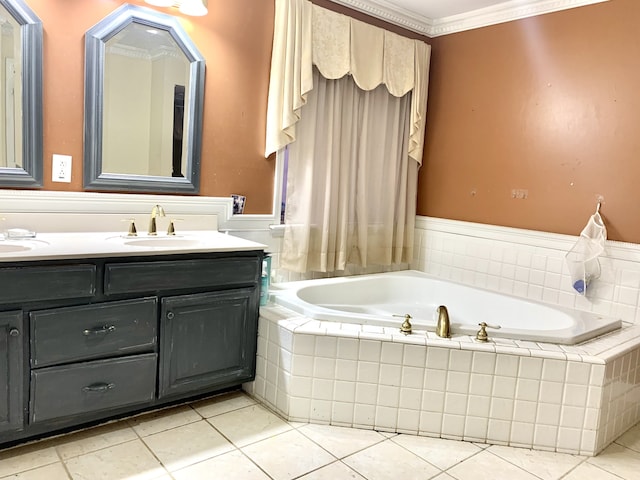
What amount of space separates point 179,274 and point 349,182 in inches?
58.8

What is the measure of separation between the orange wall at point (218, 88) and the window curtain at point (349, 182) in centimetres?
24

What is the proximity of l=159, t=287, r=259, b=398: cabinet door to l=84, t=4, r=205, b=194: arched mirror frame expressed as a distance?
2.29 feet

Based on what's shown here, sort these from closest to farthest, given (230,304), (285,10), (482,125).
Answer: (230,304) < (285,10) < (482,125)

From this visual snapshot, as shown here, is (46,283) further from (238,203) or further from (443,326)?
(443,326)

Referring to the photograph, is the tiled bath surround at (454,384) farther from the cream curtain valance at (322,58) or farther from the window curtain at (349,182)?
the cream curtain valance at (322,58)

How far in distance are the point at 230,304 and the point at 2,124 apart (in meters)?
1.25

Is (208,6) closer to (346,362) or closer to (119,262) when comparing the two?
(119,262)

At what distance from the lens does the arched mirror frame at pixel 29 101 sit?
7.14 ft

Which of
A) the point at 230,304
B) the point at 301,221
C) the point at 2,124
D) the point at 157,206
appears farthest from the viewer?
the point at 301,221

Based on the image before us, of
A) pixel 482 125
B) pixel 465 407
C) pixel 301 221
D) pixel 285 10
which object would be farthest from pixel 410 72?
→ pixel 465 407

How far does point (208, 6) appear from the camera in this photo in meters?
2.70

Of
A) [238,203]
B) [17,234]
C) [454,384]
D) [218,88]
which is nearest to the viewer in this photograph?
[17,234]

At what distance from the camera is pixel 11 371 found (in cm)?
186

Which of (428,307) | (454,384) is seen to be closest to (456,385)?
(454,384)
